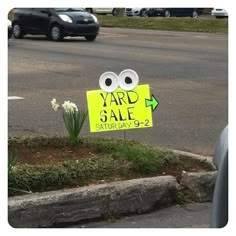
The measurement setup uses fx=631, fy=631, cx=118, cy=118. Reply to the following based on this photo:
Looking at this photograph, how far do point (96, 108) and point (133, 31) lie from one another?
19945mm

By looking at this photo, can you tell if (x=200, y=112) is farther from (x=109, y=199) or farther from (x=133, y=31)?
(x=133, y=31)

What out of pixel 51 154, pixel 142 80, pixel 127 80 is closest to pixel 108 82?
pixel 127 80

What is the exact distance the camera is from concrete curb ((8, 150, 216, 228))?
13.6 feet

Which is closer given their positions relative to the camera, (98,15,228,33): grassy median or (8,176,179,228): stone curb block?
(8,176,179,228): stone curb block

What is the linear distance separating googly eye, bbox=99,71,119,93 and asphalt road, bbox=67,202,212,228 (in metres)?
0.95

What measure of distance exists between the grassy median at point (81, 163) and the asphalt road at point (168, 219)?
345mm

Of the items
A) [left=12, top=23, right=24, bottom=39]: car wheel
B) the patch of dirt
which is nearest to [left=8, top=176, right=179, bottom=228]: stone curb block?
the patch of dirt

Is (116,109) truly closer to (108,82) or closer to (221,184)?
(108,82)

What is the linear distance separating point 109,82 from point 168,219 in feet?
3.60

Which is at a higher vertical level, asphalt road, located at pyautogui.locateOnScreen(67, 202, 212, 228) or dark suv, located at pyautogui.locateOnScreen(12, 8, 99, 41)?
dark suv, located at pyautogui.locateOnScreen(12, 8, 99, 41)

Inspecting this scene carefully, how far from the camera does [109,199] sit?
4441 millimetres

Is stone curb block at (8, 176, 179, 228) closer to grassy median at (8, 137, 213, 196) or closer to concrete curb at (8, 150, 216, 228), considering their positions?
concrete curb at (8, 150, 216, 228)

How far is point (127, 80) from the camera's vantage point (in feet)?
15.5

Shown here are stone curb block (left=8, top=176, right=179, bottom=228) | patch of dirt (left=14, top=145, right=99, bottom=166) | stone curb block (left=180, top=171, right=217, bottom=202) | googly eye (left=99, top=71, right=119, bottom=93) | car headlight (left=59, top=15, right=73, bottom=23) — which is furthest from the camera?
car headlight (left=59, top=15, right=73, bottom=23)
